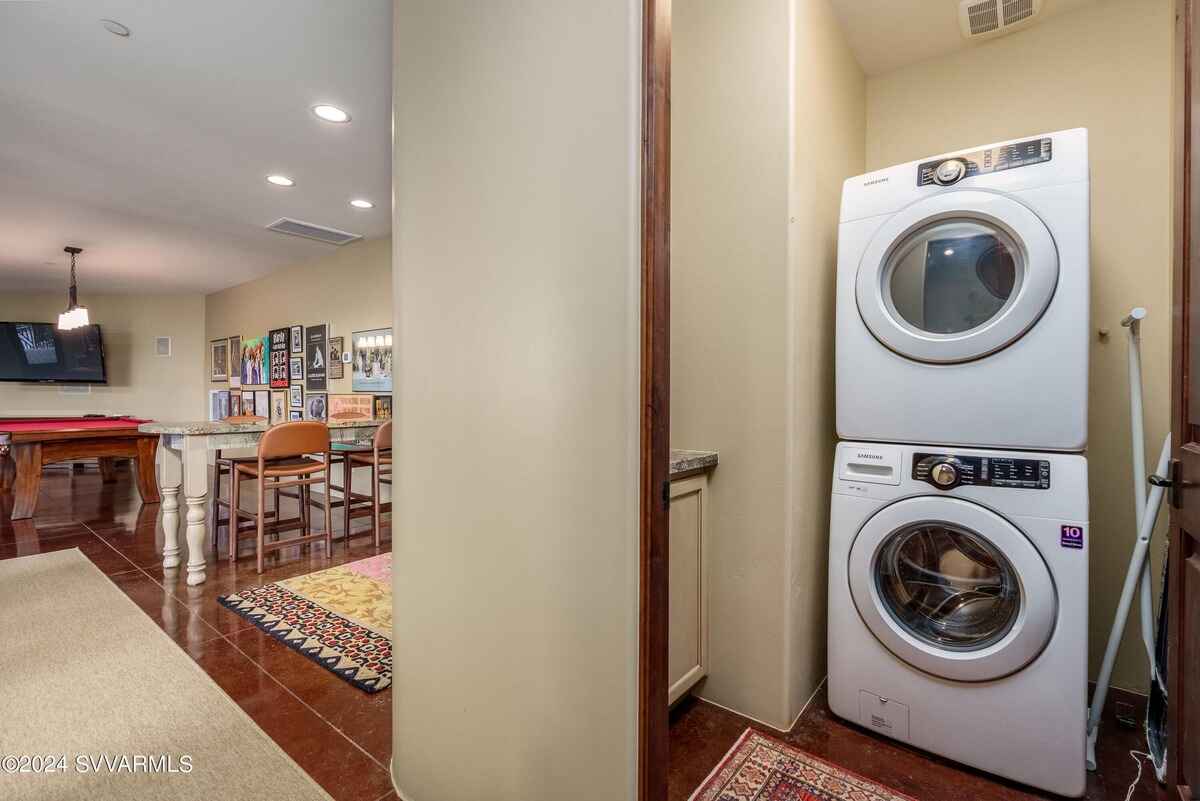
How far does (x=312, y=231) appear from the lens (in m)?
4.96

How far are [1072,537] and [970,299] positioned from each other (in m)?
0.72

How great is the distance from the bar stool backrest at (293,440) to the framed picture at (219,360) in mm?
5337

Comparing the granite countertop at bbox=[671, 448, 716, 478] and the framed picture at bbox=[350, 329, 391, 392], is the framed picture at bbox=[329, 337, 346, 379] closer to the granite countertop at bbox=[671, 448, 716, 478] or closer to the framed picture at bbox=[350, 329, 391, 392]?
the framed picture at bbox=[350, 329, 391, 392]

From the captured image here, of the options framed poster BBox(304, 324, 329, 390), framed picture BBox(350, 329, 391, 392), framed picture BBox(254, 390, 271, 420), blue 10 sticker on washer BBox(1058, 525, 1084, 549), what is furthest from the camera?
framed picture BBox(254, 390, 271, 420)

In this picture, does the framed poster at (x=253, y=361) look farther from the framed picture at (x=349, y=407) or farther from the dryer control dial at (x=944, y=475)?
the dryer control dial at (x=944, y=475)

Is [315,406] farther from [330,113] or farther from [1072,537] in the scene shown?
[1072,537]

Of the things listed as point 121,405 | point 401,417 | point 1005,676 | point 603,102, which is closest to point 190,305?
point 121,405

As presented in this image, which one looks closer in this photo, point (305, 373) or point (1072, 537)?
point (1072, 537)

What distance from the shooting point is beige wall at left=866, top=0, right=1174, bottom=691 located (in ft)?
6.24

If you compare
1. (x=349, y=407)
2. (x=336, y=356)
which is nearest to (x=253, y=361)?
(x=336, y=356)

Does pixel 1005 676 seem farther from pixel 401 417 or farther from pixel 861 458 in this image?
pixel 401 417

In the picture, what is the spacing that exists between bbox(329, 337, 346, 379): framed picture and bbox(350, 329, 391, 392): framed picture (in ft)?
0.69

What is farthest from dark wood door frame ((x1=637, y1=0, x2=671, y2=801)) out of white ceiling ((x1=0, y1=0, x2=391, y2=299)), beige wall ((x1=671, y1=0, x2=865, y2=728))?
white ceiling ((x1=0, y1=0, x2=391, y2=299))

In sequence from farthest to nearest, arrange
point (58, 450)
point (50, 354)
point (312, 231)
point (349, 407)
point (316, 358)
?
1. point (50, 354)
2. point (316, 358)
3. point (349, 407)
4. point (312, 231)
5. point (58, 450)
